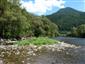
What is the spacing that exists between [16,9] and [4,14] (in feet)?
30.5

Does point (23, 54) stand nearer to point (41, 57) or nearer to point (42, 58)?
point (41, 57)

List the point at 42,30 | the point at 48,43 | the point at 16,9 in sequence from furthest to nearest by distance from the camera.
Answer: the point at 42,30
the point at 16,9
the point at 48,43

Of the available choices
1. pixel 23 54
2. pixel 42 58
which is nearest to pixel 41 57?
pixel 42 58

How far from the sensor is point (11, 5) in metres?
77.4

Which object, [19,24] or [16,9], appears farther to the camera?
[16,9]

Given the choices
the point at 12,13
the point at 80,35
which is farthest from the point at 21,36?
the point at 80,35

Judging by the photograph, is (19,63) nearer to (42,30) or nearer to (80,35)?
(42,30)

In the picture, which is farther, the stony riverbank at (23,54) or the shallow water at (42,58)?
the stony riverbank at (23,54)

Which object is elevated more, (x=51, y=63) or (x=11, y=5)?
(x=11, y=5)

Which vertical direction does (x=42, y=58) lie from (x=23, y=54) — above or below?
above

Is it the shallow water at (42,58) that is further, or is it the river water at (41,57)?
the river water at (41,57)

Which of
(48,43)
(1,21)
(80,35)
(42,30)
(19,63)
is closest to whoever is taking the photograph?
(19,63)

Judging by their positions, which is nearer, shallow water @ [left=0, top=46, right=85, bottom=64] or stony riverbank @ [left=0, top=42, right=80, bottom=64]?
shallow water @ [left=0, top=46, right=85, bottom=64]

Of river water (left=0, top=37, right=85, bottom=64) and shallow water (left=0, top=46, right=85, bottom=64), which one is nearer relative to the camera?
shallow water (left=0, top=46, right=85, bottom=64)
